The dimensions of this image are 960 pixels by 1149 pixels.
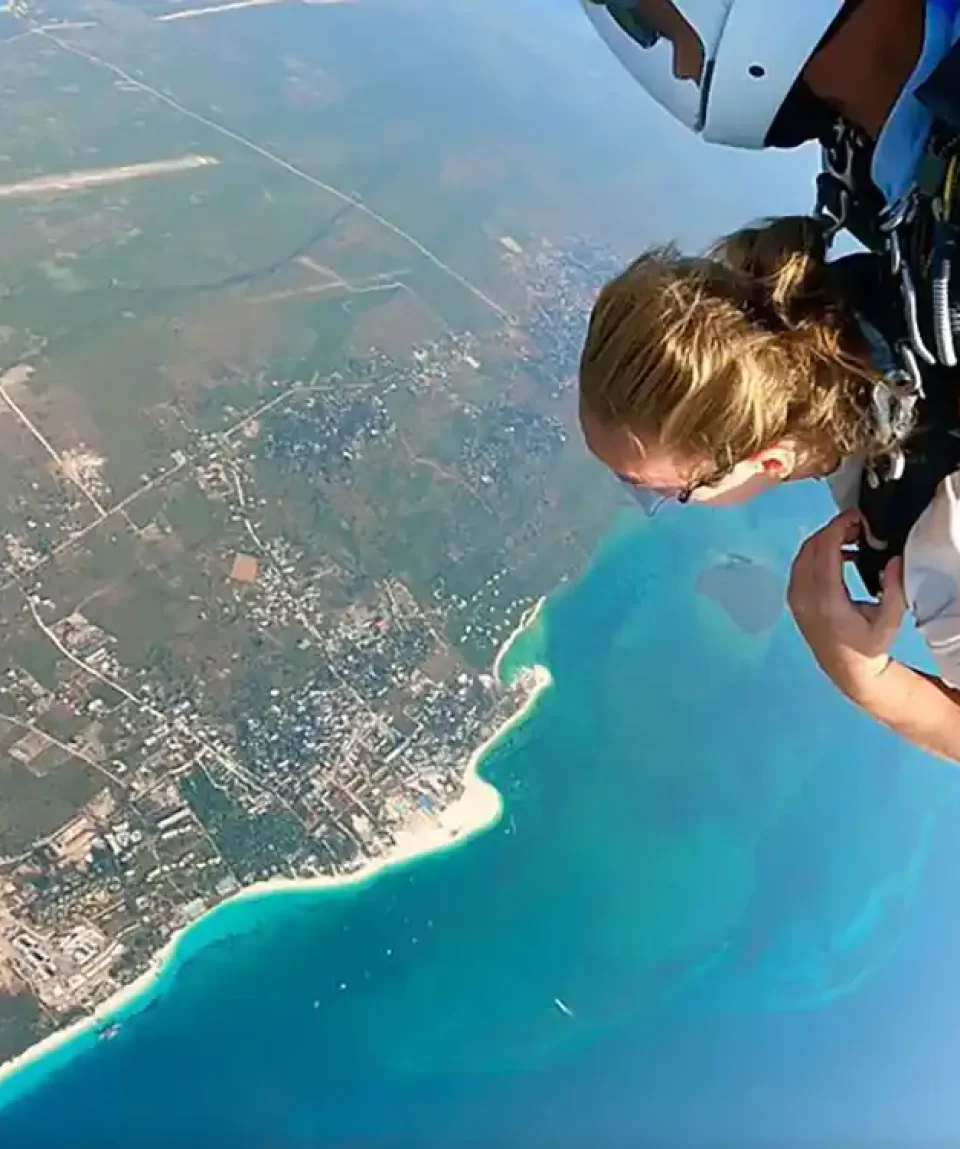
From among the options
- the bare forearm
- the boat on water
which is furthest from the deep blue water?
the bare forearm

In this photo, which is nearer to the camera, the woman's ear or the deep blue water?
the woman's ear

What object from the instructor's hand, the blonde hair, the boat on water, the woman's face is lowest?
the boat on water

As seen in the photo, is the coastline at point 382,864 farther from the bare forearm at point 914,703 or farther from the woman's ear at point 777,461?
the woman's ear at point 777,461

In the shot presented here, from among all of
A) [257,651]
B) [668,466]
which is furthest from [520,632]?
[668,466]

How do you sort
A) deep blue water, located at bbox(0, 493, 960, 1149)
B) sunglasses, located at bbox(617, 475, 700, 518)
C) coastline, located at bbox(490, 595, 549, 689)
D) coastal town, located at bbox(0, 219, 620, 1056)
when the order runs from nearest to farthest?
sunglasses, located at bbox(617, 475, 700, 518), deep blue water, located at bbox(0, 493, 960, 1149), coastal town, located at bbox(0, 219, 620, 1056), coastline, located at bbox(490, 595, 549, 689)

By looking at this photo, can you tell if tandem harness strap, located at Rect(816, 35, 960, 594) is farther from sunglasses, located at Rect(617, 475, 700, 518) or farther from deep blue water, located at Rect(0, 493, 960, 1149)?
deep blue water, located at Rect(0, 493, 960, 1149)

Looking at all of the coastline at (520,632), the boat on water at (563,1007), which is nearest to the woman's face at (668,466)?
the boat on water at (563,1007)

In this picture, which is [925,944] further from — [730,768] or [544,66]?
[544,66]

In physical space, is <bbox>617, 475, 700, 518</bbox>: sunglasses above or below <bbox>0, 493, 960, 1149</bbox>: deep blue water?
above
